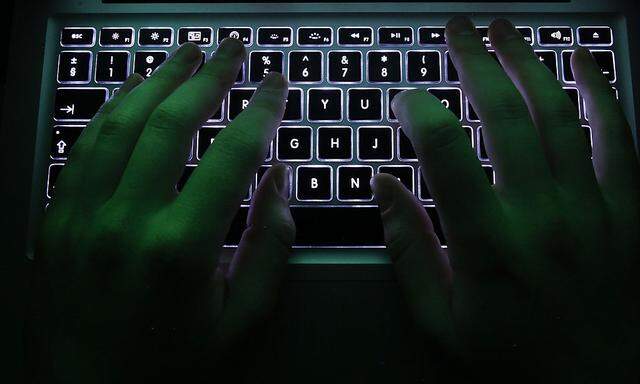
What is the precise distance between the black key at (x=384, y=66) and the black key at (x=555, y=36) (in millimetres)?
197

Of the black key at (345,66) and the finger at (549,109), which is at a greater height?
the black key at (345,66)

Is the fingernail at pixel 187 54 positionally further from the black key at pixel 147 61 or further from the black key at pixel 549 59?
the black key at pixel 549 59

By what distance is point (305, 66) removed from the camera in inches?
26.9

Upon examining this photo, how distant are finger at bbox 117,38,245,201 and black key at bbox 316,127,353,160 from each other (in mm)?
136

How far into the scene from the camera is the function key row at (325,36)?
69cm

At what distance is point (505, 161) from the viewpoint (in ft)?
1.84

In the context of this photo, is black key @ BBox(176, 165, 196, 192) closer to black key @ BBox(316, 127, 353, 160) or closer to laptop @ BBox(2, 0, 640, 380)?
laptop @ BBox(2, 0, 640, 380)

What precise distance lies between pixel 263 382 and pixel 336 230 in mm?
208

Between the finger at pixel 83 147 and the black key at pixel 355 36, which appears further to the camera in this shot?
the black key at pixel 355 36

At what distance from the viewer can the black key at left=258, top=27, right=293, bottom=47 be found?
69cm

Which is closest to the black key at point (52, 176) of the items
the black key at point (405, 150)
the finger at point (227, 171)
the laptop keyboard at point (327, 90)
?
the laptop keyboard at point (327, 90)

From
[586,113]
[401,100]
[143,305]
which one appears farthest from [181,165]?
[586,113]

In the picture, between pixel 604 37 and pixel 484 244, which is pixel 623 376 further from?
pixel 604 37

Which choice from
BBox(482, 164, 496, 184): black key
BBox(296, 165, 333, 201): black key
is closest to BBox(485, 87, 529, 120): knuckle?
BBox(482, 164, 496, 184): black key
